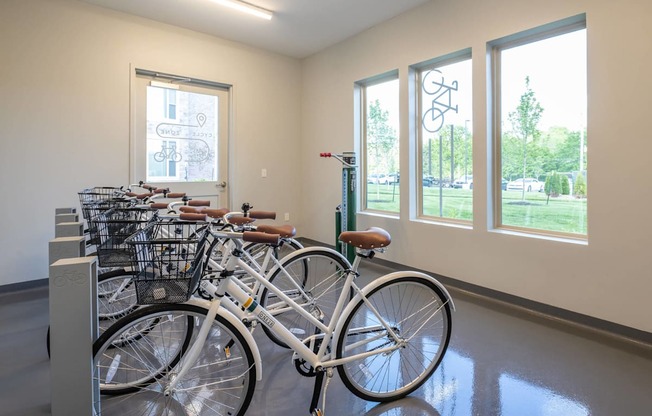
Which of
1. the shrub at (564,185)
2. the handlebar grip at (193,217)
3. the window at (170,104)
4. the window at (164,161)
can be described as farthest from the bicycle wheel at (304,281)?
the window at (170,104)

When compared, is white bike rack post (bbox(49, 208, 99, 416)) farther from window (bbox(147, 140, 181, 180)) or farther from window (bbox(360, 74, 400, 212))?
window (bbox(360, 74, 400, 212))

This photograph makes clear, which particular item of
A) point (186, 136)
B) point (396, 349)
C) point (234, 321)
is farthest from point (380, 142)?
point (234, 321)

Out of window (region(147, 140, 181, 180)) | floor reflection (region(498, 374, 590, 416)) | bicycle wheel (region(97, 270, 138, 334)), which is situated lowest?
floor reflection (region(498, 374, 590, 416))

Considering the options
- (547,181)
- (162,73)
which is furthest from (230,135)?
(547,181)

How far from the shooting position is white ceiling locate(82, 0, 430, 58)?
12.7 ft

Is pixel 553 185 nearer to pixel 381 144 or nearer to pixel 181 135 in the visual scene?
pixel 381 144

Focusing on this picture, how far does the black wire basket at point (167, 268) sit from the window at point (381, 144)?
10.7 feet

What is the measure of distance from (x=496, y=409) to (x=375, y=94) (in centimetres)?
377

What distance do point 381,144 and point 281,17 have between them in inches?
73.3

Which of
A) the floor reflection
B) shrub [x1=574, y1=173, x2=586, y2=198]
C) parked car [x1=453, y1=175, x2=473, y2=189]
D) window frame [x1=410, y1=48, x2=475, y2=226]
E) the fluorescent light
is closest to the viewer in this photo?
the floor reflection

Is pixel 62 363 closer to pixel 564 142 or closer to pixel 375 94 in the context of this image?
pixel 564 142

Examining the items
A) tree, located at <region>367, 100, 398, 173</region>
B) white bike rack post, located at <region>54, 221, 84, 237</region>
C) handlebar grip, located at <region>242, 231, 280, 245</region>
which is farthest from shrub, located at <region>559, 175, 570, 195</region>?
white bike rack post, located at <region>54, 221, 84, 237</region>

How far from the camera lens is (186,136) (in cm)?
465

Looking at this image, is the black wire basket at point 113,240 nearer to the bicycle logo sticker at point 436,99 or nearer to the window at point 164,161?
the window at point 164,161
